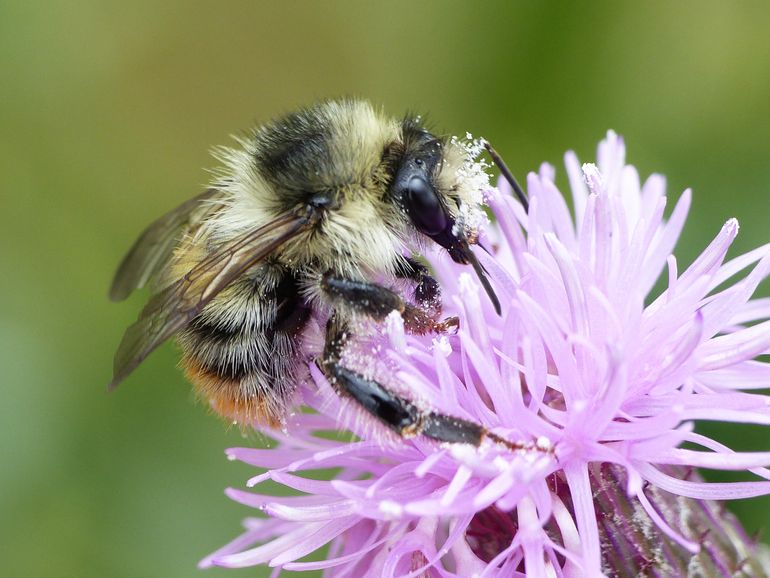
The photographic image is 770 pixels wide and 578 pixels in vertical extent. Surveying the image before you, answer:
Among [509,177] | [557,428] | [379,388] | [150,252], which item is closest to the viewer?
[557,428]

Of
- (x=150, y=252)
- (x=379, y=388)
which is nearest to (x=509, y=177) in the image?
(x=379, y=388)

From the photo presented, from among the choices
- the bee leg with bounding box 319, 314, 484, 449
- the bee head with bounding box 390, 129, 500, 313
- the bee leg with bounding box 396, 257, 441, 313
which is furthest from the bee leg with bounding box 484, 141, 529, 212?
the bee leg with bounding box 319, 314, 484, 449

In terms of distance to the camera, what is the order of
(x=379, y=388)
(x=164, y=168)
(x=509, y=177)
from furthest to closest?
(x=164, y=168) → (x=509, y=177) → (x=379, y=388)

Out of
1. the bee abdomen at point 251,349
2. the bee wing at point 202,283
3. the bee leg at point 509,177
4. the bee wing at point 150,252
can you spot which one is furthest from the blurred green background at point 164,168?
the bee leg at point 509,177

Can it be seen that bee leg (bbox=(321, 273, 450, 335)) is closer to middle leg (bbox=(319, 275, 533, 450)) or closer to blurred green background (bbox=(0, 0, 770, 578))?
middle leg (bbox=(319, 275, 533, 450))

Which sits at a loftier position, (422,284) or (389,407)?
(422,284)

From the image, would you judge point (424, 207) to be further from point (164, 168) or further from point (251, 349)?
point (164, 168)
